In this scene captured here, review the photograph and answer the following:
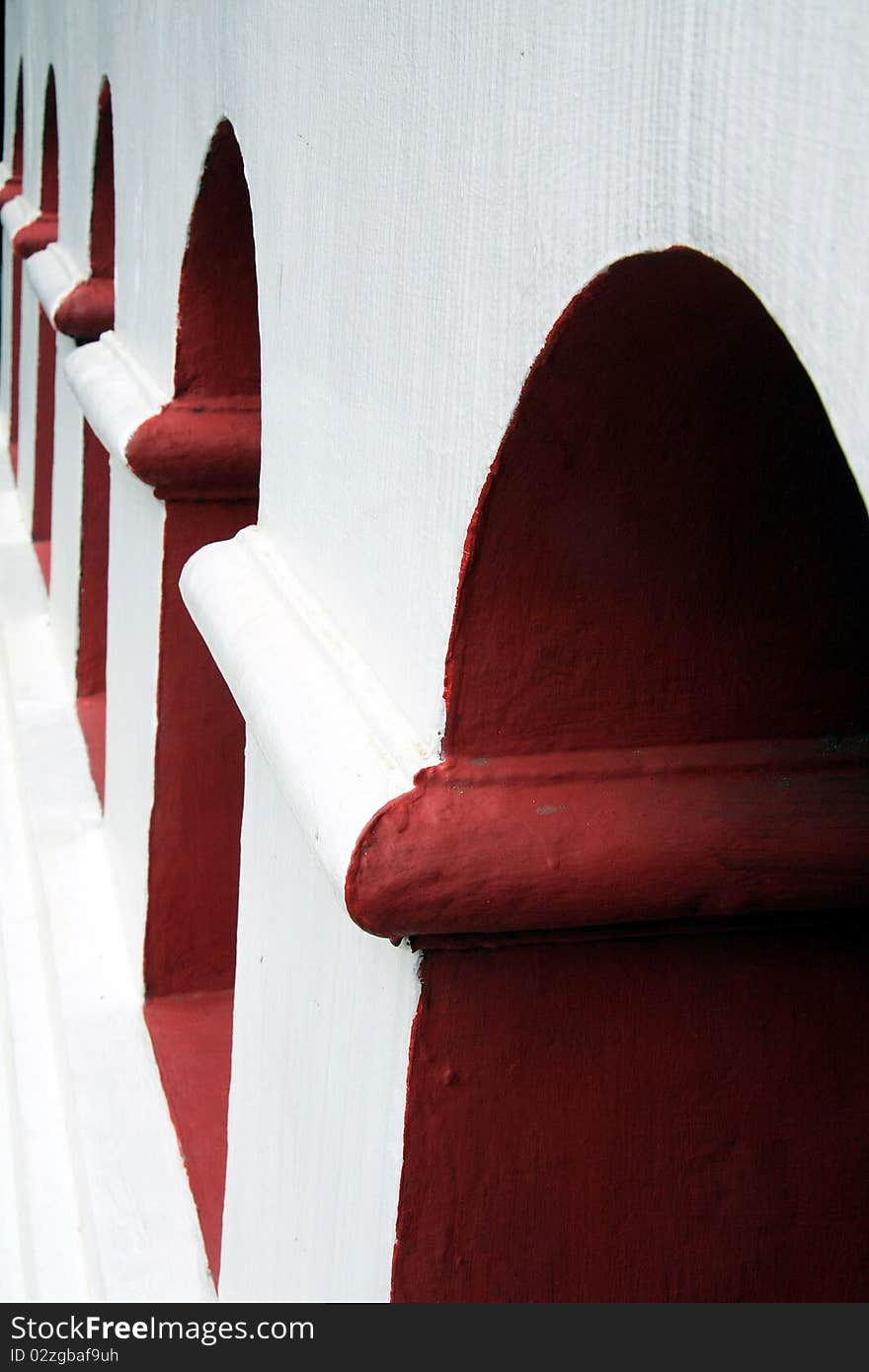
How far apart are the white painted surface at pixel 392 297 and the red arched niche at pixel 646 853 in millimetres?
49

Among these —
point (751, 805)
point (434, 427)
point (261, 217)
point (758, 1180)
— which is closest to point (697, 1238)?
point (758, 1180)

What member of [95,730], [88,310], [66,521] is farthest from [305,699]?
[66,521]

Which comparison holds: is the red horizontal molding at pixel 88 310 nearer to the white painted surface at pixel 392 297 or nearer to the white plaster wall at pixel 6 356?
the white painted surface at pixel 392 297

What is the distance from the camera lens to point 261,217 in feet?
7.82

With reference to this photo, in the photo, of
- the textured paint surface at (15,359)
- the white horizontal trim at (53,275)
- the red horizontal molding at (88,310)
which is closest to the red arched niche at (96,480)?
the red horizontal molding at (88,310)

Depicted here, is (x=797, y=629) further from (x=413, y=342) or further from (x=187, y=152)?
(x=187, y=152)

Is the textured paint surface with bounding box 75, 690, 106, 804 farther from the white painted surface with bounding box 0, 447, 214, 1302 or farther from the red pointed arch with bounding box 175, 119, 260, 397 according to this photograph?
the red pointed arch with bounding box 175, 119, 260, 397

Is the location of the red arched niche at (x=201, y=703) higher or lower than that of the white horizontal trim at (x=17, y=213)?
lower

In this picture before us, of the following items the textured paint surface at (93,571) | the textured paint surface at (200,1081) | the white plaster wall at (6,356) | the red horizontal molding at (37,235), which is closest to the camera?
the textured paint surface at (200,1081)

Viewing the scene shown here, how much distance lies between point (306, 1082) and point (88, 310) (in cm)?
335

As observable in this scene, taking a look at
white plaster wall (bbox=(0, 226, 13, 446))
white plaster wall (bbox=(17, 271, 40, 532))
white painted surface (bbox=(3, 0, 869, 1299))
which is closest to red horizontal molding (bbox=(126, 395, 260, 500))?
white painted surface (bbox=(3, 0, 869, 1299))

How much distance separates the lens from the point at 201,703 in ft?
11.8

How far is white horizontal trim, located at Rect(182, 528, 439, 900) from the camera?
1.62m

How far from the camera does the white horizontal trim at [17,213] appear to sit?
7848 mm
